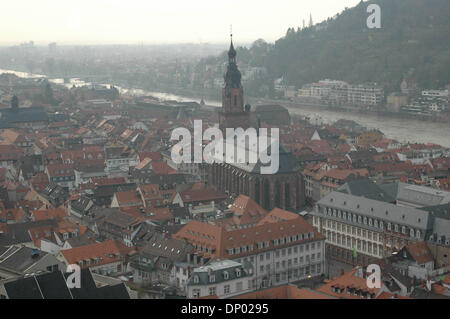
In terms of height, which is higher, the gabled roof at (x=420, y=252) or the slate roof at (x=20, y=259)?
the slate roof at (x=20, y=259)

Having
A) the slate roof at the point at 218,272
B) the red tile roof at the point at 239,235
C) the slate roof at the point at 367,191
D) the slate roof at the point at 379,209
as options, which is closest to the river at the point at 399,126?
the slate roof at the point at 367,191

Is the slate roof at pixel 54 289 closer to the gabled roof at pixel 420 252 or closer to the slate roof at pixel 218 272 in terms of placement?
the slate roof at pixel 218 272

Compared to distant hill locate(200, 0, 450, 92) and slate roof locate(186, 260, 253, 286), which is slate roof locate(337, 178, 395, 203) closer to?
slate roof locate(186, 260, 253, 286)

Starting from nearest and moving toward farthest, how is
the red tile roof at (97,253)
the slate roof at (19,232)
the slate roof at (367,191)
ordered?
the red tile roof at (97,253) → the slate roof at (19,232) → the slate roof at (367,191)

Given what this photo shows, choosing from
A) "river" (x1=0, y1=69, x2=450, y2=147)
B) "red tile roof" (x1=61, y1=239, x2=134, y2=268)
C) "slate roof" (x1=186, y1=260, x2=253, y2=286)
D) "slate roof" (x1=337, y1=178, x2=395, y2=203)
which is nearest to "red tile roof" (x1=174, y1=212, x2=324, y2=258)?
"slate roof" (x1=186, y1=260, x2=253, y2=286)

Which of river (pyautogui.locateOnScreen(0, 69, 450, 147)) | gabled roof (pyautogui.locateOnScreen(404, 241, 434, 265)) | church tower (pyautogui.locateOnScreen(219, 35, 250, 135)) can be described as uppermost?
church tower (pyautogui.locateOnScreen(219, 35, 250, 135))
